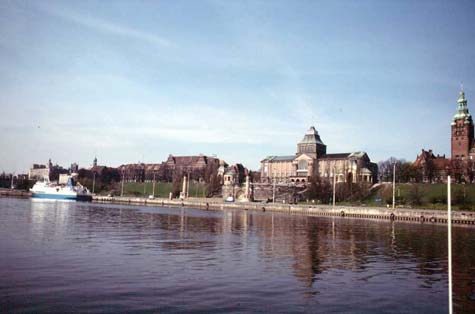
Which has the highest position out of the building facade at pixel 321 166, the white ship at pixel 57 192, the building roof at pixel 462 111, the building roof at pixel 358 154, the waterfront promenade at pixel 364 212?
the building roof at pixel 462 111

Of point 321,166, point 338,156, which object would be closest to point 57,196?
point 321,166

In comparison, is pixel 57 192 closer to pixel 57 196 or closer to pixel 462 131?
pixel 57 196

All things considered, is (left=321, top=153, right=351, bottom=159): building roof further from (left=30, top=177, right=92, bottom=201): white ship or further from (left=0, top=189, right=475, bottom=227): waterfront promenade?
(left=30, top=177, right=92, bottom=201): white ship

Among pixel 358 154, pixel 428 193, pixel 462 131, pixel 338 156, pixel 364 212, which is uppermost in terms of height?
pixel 462 131

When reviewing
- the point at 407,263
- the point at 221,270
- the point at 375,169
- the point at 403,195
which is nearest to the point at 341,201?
the point at 403,195

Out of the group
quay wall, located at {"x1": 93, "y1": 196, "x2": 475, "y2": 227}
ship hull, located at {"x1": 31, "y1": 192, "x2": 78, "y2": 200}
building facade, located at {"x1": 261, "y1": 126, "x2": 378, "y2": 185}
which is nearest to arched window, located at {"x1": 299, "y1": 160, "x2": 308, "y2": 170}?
building facade, located at {"x1": 261, "y1": 126, "x2": 378, "y2": 185}

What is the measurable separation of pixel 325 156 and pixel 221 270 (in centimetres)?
17583

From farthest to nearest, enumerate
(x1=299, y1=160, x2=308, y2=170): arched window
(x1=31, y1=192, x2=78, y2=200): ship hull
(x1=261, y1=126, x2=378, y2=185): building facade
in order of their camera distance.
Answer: (x1=299, y1=160, x2=308, y2=170): arched window < (x1=261, y1=126, x2=378, y2=185): building facade < (x1=31, y1=192, x2=78, y2=200): ship hull

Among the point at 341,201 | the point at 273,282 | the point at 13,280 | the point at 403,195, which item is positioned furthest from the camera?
the point at 341,201

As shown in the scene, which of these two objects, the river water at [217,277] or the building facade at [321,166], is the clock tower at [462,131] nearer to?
the building facade at [321,166]

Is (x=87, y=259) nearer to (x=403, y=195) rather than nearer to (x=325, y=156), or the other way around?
(x=403, y=195)

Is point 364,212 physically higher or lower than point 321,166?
lower

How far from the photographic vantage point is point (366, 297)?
19.8 m

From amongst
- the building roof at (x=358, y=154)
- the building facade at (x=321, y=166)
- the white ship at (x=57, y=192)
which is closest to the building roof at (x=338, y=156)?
the building facade at (x=321, y=166)
